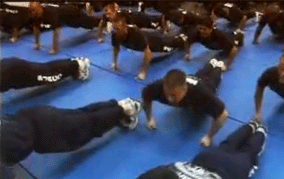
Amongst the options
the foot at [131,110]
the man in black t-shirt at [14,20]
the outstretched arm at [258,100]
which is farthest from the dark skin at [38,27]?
the outstretched arm at [258,100]

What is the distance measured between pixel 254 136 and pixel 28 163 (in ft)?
5.33

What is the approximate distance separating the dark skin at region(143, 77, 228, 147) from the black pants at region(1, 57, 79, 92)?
112cm

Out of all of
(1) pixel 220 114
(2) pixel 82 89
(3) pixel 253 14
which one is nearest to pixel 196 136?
(1) pixel 220 114

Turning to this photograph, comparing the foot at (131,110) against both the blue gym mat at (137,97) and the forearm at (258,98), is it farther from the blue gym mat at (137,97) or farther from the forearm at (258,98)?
the forearm at (258,98)

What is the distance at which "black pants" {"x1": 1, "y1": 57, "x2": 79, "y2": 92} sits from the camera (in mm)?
3215

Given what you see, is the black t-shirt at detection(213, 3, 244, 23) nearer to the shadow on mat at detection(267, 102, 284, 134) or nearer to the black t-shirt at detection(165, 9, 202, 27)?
the black t-shirt at detection(165, 9, 202, 27)

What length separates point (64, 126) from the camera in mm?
2473

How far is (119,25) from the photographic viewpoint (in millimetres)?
3949

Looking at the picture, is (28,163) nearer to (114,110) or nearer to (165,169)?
(114,110)

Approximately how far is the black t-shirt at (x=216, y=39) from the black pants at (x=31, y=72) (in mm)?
1465

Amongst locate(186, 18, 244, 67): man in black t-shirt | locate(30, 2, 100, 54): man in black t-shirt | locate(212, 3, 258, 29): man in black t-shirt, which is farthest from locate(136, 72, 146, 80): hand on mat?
locate(212, 3, 258, 29): man in black t-shirt

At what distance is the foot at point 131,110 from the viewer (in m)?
3.12

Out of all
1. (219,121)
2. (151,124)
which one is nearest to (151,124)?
(151,124)

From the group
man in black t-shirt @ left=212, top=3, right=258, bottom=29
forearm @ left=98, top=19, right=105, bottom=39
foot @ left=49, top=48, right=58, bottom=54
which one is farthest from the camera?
man in black t-shirt @ left=212, top=3, right=258, bottom=29
